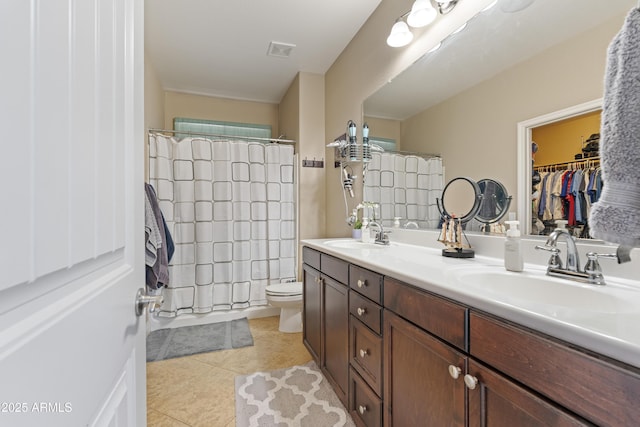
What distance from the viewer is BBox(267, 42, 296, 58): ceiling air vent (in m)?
2.42

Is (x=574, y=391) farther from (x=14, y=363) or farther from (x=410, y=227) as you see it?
(x=410, y=227)

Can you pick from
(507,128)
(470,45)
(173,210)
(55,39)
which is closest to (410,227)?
(507,128)

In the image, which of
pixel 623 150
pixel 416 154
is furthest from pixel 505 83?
pixel 623 150

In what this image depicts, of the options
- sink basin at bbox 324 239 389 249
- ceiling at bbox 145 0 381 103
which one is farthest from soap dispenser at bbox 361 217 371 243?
ceiling at bbox 145 0 381 103

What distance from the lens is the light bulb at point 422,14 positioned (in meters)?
1.52

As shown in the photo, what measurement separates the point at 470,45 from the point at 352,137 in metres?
1.02

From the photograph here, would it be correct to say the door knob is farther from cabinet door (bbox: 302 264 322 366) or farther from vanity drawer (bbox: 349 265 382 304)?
cabinet door (bbox: 302 264 322 366)

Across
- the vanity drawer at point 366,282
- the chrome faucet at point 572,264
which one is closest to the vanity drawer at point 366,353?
the vanity drawer at point 366,282

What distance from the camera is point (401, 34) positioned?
170 cm

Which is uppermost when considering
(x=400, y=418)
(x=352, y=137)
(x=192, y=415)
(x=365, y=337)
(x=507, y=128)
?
(x=352, y=137)

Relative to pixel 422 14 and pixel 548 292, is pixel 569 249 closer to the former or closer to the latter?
pixel 548 292

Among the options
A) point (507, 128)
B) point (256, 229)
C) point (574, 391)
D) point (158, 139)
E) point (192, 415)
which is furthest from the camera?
point (256, 229)

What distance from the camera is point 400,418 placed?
1.00 m

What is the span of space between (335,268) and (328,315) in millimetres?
318
